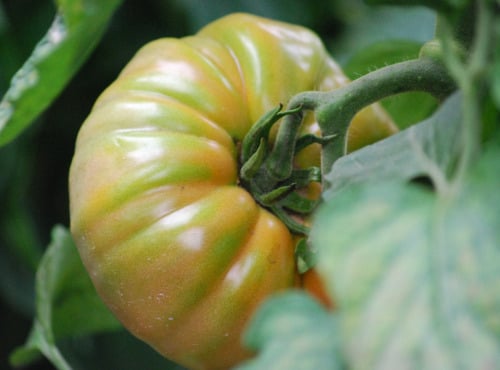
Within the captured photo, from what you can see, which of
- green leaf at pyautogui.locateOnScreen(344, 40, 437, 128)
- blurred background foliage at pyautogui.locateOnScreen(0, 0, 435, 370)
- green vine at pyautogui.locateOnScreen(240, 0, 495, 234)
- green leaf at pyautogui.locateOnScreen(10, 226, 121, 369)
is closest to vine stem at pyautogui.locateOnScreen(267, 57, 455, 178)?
green vine at pyautogui.locateOnScreen(240, 0, 495, 234)

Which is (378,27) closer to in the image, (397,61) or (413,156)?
(397,61)

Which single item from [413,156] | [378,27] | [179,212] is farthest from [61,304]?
[378,27]

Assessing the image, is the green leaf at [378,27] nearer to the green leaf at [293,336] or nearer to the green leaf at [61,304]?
the green leaf at [61,304]

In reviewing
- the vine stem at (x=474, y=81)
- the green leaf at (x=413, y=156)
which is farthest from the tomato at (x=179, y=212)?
the vine stem at (x=474, y=81)

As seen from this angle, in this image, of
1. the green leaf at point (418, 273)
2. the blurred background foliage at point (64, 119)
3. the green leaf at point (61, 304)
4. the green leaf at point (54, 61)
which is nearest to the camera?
the green leaf at point (418, 273)

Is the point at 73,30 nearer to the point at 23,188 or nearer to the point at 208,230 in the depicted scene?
the point at 208,230

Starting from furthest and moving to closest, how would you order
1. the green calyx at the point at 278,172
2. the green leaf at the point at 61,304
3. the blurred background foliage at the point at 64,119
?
1. the blurred background foliage at the point at 64,119
2. the green leaf at the point at 61,304
3. the green calyx at the point at 278,172
